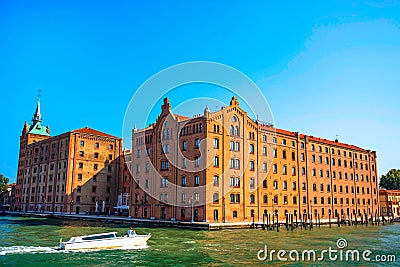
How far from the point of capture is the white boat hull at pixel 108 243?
2775 centimetres

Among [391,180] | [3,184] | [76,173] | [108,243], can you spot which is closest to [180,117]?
[76,173]

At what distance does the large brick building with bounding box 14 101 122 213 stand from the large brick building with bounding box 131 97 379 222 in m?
15.9

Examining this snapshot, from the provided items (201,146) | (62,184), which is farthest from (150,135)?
(62,184)

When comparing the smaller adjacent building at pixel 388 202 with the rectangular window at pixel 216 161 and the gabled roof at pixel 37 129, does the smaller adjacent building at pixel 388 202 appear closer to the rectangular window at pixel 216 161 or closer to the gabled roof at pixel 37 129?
the rectangular window at pixel 216 161

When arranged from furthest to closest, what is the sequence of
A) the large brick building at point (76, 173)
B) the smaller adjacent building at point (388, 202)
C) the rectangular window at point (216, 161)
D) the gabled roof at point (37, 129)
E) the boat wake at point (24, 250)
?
the gabled roof at point (37, 129)
the smaller adjacent building at point (388, 202)
the large brick building at point (76, 173)
the rectangular window at point (216, 161)
the boat wake at point (24, 250)

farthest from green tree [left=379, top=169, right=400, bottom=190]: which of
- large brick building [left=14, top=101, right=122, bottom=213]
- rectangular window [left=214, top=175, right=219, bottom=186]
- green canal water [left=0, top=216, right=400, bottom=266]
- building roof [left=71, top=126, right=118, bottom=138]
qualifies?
green canal water [left=0, top=216, right=400, bottom=266]

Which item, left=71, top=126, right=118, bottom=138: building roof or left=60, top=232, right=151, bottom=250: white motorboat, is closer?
left=60, top=232, right=151, bottom=250: white motorboat

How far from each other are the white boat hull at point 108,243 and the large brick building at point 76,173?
1731 inches

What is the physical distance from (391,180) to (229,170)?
261 feet

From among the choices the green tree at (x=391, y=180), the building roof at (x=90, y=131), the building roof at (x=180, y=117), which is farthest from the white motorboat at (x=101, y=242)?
the green tree at (x=391, y=180)

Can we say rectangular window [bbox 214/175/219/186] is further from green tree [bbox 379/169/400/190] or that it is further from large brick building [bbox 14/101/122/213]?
green tree [bbox 379/169/400/190]

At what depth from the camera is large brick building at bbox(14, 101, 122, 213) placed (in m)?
76.2

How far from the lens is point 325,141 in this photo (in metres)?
74.2

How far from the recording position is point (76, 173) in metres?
76.9
